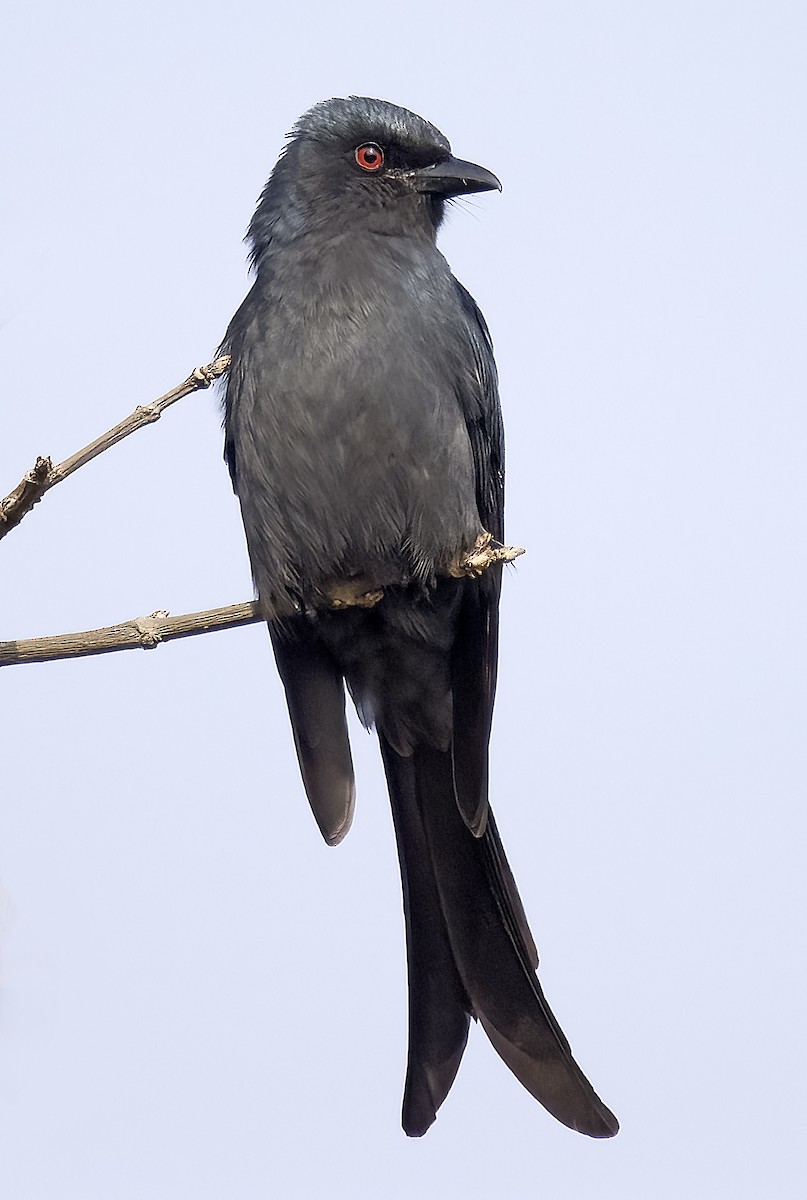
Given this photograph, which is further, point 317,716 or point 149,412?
point 317,716

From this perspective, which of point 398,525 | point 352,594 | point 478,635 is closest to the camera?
point 398,525

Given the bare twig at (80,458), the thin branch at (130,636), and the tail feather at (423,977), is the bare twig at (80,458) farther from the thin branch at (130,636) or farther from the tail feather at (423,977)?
the tail feather at (423,977)

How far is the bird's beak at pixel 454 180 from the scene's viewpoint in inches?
159

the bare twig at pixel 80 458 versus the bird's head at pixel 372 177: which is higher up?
the bird's head at pixel 372 177

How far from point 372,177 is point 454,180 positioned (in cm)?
24

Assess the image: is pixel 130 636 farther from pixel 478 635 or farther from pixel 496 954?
pixel 496 954

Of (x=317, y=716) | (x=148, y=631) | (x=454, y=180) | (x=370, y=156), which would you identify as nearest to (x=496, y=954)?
(x=317, y=716)

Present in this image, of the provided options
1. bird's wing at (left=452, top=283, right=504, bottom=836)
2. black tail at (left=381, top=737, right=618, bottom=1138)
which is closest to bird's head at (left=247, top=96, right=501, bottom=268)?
bird's wing at (left=452, top=283, right=504, bottom=836)

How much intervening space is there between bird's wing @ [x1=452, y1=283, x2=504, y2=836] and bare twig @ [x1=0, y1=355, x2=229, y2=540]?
0.99m

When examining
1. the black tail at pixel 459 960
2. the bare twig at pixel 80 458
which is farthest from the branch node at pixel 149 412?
the black tail at pixel 459 960

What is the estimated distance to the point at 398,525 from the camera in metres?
3.85

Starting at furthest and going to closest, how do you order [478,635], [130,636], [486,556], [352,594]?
[478,635] → [352,594] → [486,556] → [130,636]

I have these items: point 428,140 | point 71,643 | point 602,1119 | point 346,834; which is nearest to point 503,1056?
point 602,1119

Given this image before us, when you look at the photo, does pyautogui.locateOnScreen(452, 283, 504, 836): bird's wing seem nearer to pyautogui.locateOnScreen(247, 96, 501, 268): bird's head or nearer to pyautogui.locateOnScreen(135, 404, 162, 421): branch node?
pyautogui.locateOnScreen(247, 96, 501, 268): bird's head
